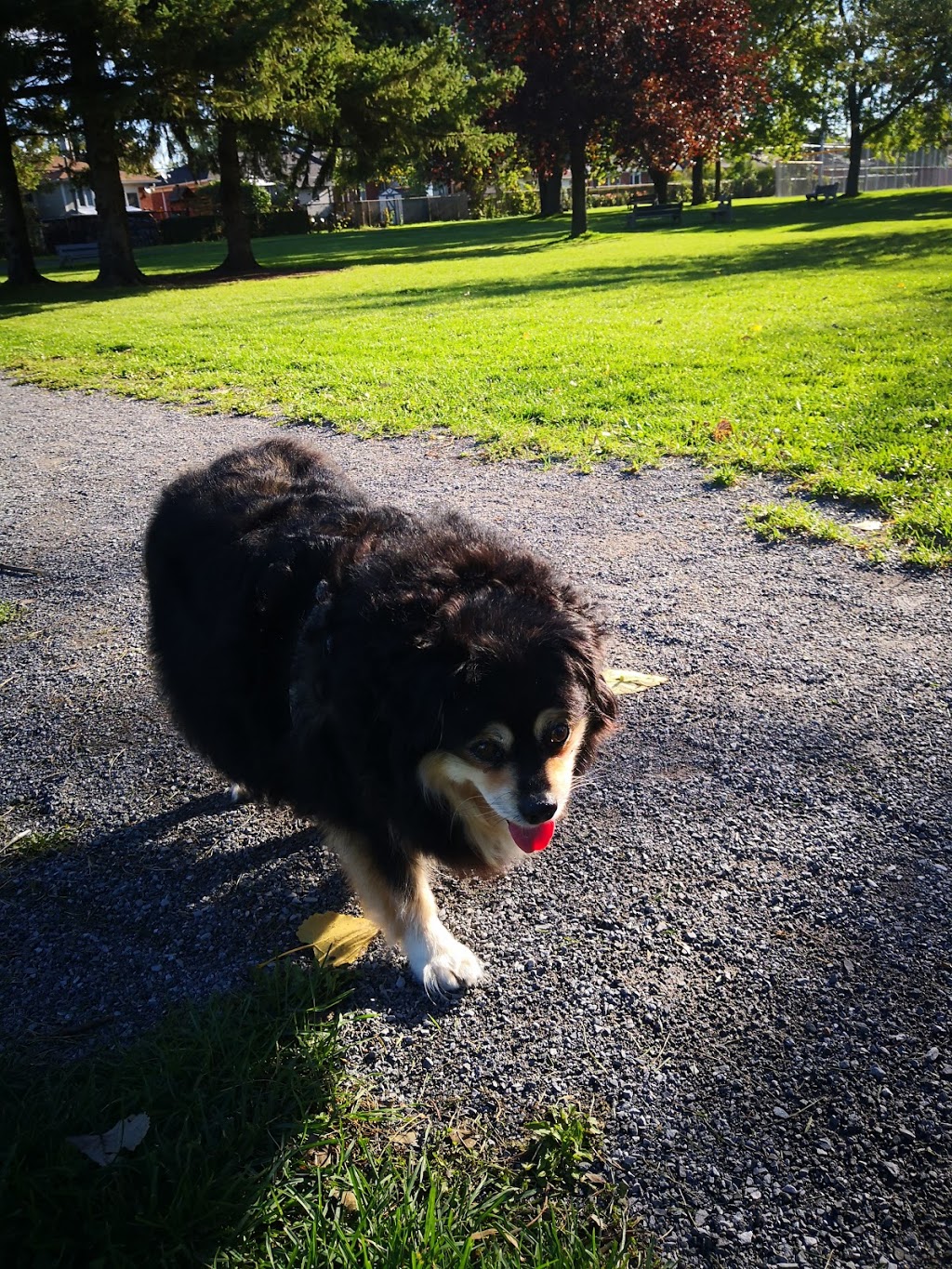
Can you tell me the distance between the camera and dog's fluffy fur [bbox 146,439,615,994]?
2.26 m

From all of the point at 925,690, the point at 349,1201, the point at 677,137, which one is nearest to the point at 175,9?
the point at 677,137

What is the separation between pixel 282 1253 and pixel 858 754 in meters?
2.58

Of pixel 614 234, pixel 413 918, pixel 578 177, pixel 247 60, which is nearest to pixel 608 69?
pixel 578 177

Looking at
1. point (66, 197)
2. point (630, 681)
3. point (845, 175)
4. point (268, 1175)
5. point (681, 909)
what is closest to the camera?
point (268, 1175)

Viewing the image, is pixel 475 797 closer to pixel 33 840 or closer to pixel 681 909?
pixel 681 909

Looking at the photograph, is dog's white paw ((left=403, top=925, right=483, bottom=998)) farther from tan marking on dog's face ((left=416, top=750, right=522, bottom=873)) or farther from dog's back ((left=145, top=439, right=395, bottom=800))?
dog's back ((left=145, top=439, right=395, bottom=800))

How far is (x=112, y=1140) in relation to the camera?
210 cm

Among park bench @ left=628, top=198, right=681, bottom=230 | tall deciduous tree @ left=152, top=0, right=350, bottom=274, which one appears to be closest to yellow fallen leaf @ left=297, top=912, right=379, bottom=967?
tall deciduous tree @ left=152, top=0, right=350, bottom=274

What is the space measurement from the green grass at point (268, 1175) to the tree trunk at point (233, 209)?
2742 cm

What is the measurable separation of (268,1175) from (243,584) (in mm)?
1630

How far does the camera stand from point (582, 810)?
10.7 ft

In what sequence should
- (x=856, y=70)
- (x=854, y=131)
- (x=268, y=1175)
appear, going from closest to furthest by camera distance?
1. (x=268, y=1175)
2. (x=856, y=70)
3. (x=854, y=131)

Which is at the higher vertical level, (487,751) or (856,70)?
(856,70)

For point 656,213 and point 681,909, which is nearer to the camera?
point 681,909
